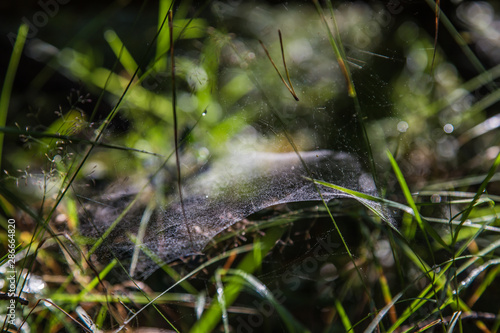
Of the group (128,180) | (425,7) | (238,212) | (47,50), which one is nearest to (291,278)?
(238,212)

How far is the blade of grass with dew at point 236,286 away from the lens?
107cm

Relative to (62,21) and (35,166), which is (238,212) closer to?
(35,166)

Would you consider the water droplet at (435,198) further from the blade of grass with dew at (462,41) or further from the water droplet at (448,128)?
the water droplet at (448,128)

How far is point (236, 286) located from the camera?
1104 mm

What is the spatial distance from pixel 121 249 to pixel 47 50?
1.85 m

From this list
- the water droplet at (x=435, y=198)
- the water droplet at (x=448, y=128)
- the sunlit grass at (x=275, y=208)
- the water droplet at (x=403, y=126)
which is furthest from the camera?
the water droplet at (x=448, y=128)

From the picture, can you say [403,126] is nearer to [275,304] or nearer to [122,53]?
[275,304]

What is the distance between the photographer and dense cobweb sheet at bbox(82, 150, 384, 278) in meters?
1.24

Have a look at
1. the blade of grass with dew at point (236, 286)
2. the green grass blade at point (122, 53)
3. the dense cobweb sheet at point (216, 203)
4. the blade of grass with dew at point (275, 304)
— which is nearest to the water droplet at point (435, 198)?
the dense cobweb sheet at point (216, 203)

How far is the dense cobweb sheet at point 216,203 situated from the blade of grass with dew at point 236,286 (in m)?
0.14

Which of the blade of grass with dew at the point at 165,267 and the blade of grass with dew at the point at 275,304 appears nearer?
the blade of grass with dew at the point at 275,304

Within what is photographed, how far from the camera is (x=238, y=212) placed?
1.25m

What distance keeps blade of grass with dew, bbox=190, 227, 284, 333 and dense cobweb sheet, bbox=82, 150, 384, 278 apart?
0.14 meters

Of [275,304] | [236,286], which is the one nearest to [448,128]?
[236,286]
